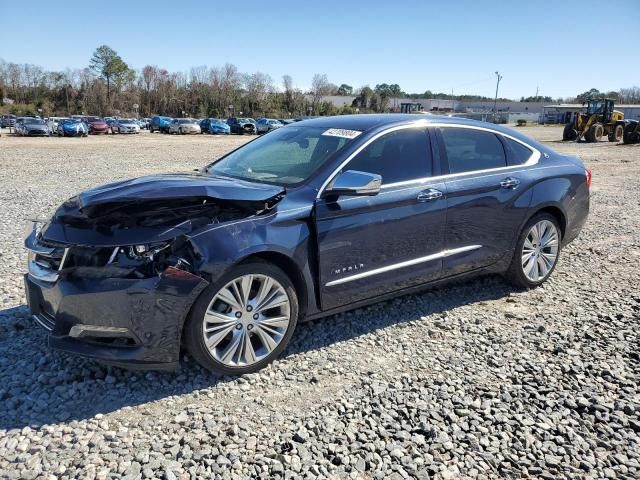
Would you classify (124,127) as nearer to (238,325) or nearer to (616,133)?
(616,133)

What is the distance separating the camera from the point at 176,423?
116 inches

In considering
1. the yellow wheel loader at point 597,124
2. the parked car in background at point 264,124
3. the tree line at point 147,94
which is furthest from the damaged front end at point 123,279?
the tree line at point 147,94

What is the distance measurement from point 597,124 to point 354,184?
1316 inches

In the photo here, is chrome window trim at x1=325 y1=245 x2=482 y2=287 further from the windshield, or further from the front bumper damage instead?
the front bumper damage

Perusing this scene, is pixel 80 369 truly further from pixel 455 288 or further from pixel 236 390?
pixel 455 288

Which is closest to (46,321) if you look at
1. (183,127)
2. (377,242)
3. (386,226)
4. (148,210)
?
(148,210)

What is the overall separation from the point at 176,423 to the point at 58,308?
3.25ft

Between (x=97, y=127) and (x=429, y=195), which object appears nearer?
(x=429, y=195)

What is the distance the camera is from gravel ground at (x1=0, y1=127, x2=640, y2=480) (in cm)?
265

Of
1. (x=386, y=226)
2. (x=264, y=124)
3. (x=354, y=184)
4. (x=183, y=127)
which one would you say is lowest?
(x=386, y=226)

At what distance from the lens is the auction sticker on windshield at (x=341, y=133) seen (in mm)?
4112

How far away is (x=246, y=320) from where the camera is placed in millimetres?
3377

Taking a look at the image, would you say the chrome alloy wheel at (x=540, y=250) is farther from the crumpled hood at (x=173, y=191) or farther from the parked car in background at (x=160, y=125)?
the parked car in background at (x=160, y=125)

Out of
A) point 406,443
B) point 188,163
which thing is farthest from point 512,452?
point 188,163
